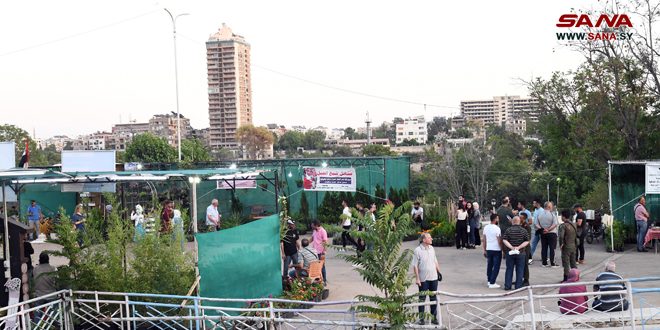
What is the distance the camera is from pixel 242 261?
12758 mm

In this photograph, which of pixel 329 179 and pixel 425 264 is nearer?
pixel 425 264

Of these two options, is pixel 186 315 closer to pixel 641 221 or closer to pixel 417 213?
pixel 417 213

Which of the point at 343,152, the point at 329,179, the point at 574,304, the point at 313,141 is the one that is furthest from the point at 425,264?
the point at 313,141

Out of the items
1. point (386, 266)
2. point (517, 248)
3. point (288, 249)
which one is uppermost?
point (386, 266)

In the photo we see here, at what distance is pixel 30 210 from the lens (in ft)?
82.1

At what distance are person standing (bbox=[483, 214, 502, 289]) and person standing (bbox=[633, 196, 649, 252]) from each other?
5.58 meters

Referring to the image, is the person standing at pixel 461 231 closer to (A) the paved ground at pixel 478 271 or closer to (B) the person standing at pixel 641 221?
(A) the paved ground at pixel 478 271

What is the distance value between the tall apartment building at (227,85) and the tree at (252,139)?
60370mm

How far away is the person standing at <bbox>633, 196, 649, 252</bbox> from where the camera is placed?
717 inches

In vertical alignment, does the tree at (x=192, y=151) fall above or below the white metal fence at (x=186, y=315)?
above

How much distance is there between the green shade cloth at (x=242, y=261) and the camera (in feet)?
39.8

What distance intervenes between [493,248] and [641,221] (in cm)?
595

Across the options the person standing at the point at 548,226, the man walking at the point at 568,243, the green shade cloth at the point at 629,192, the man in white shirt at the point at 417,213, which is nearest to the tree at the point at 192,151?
the man in white shirt at the point at 417,213

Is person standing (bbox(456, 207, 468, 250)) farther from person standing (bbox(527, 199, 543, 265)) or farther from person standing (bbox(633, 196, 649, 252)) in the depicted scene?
person standing (bbox(633, 196, 649, 252))
